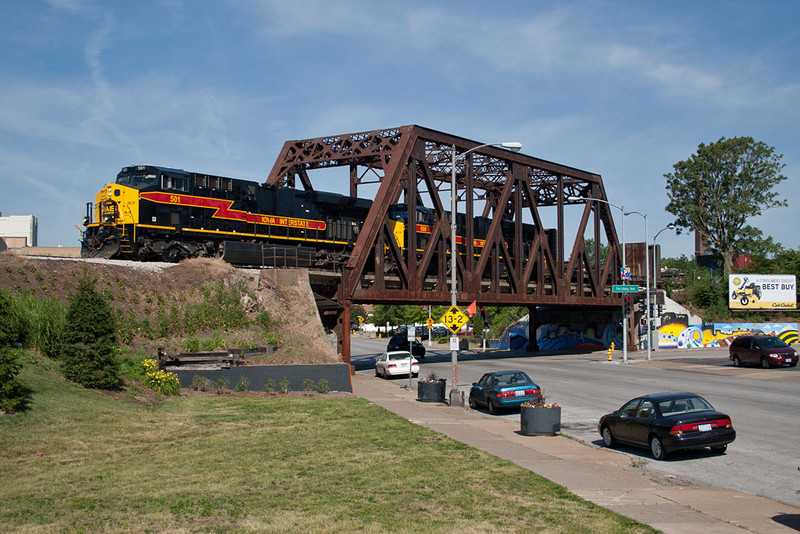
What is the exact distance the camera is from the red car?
125ft

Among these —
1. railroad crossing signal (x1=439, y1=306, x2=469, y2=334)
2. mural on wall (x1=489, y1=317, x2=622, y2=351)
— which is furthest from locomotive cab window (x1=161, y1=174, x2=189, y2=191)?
mural on wall (x1=489, y1=317, x2=622, y2=351)

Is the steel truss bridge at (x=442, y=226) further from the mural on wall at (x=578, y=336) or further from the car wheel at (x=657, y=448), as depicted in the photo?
the car wheel at (x=657, y=448)

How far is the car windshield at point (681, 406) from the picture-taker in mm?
15414

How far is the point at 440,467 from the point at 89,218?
27108 millimetres

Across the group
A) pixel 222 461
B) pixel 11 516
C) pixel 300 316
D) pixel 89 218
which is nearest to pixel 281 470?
pixel 222 461

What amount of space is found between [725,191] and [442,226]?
5045 centimetres

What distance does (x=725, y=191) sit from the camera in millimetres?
80875

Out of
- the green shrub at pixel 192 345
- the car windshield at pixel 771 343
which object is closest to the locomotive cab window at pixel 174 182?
the green shrub at pixel 192 345

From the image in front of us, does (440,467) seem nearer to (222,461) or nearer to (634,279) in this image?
(222,461)

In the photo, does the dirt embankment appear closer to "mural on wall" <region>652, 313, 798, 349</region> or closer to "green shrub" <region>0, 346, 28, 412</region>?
"green shrub" <region>0, 346, 28, 412</region>

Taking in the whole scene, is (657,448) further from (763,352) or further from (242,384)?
(763,352)

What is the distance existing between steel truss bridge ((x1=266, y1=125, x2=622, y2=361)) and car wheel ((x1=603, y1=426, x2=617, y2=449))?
72.9 ft

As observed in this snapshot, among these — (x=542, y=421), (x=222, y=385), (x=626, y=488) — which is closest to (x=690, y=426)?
(x=626, y=488)

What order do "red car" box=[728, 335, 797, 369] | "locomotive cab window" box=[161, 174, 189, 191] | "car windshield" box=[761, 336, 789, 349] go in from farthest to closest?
"car windshield" box=[761, 336, 789, 349]
"red car" box=[728, 335, 797, 369]
"locomotive cab window" box=[161, 174, 189, 191]
